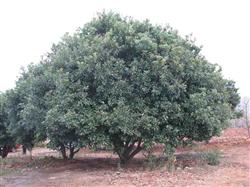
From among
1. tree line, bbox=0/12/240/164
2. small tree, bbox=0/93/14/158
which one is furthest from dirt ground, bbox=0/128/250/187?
small tree, bbox=0/93/14/158

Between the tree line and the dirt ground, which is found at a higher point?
the tree line

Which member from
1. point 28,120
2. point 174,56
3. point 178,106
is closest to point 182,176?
point 178,106

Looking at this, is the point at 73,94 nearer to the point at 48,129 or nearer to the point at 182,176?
the point at 48,129

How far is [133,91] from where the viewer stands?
1551 centimetres

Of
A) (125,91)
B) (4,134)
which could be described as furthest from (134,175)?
(4,134)

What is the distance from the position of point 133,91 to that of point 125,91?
442mm

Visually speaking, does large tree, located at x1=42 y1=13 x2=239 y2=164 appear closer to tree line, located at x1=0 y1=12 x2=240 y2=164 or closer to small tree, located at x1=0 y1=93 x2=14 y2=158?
tree line, located at x1=0 y1=12 x2=240 y2=164

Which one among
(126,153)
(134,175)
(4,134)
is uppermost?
(4,134)

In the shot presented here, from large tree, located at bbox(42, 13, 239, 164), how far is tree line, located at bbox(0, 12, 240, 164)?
4cm

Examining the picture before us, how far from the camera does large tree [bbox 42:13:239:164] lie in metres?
15.0

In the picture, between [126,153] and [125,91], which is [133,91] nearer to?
[125,91]

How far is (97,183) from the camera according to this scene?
13.1 metres

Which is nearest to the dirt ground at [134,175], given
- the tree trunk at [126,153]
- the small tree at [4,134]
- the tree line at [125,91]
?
the tree trunk at [126,153]

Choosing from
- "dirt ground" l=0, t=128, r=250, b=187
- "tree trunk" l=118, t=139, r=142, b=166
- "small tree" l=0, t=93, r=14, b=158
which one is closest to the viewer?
"dirt ground" l=0, t=128, r=250, b=187
